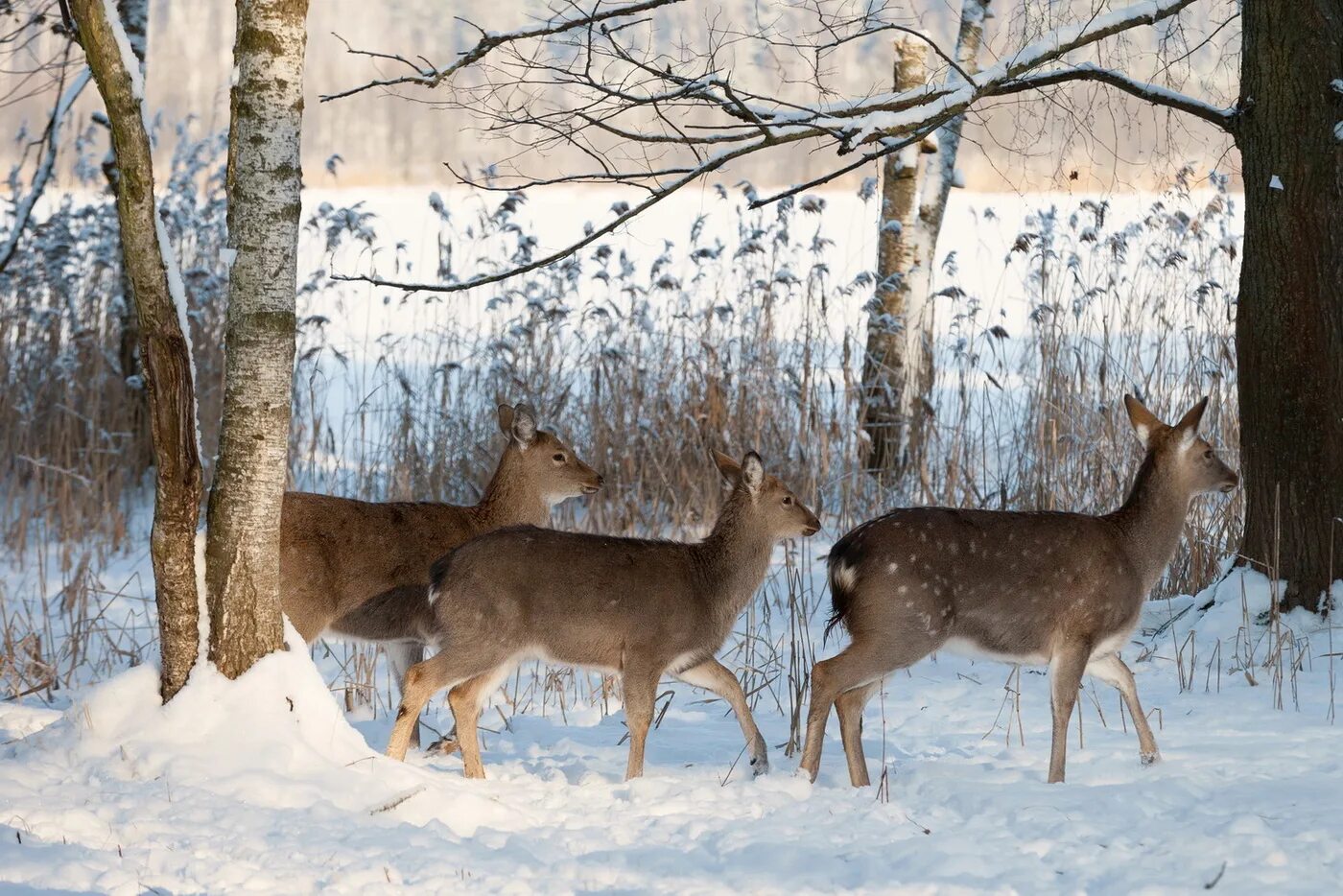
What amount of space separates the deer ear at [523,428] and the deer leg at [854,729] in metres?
2.81

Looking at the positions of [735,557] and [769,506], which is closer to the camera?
[735,557]

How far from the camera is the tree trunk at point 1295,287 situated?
7281 mm

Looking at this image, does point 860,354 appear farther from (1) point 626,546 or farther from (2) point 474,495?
(1) point 626,546

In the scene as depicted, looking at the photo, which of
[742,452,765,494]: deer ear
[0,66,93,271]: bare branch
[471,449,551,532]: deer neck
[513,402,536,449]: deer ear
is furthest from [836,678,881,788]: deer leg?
[0,66,93,271]: bare branch

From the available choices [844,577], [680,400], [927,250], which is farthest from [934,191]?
[844,577]

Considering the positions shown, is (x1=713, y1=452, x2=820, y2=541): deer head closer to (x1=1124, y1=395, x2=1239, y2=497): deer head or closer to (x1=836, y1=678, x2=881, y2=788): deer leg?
(x1=836, y1=678, x2=881, y2=788): deer leg

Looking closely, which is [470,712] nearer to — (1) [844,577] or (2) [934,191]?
(1) [844,577]

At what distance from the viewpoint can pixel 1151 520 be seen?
6.71 m

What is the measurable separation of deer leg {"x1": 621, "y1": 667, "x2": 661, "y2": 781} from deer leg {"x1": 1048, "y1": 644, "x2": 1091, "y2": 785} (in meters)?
1.52

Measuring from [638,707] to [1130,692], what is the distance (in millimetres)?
1968

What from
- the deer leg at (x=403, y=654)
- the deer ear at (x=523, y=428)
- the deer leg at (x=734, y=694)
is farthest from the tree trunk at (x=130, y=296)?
the deer leg at (x=734, y=694)

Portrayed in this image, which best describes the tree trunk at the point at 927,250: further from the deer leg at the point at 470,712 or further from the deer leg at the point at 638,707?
the deer leg at the point at 470,712

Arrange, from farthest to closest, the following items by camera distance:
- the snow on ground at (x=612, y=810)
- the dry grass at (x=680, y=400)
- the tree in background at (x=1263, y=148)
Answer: the dry grass at (x=680, y=400)
the tree in background at (x=1263, y=148)
the snow on ground at (x=612, y=810)

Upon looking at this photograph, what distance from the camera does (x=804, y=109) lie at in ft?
21.5
